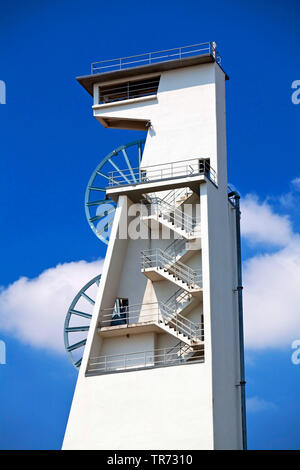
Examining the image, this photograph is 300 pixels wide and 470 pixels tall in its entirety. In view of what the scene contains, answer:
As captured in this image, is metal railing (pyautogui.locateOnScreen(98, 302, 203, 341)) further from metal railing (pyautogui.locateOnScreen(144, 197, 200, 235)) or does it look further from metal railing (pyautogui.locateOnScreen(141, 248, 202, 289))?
metal railing (pyautogui.locateOnScreen(144, 197, 200, 235))

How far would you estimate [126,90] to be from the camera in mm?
49188

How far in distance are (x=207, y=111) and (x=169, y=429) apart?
1607cm

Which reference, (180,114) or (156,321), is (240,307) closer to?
(156,321)

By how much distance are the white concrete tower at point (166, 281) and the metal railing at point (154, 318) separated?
7 cm

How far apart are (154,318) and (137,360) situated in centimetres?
216

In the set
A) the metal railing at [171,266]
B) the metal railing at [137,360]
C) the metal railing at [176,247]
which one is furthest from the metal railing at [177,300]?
the metal railing at [137,360]

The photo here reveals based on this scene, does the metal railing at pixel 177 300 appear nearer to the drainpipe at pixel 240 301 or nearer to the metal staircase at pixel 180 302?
the metal staircase at pixel 180 302

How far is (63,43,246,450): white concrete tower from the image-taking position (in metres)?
40.2

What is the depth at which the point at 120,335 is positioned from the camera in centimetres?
4375

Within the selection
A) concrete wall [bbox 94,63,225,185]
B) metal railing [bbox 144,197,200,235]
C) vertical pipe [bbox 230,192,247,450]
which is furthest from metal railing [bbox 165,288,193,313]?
concrete wall [bbox 94,63,225,185]

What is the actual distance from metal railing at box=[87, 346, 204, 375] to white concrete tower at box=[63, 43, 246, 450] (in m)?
0.05

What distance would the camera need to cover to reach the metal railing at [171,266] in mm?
43531
